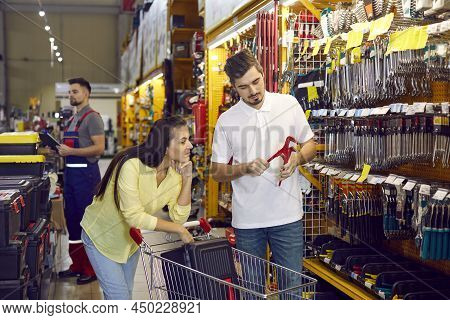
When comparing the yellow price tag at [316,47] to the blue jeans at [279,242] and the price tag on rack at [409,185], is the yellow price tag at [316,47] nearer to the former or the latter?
the price tag on rack at [409,185]

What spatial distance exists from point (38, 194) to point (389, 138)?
2.18 metres

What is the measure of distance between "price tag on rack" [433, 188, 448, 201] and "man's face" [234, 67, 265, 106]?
87 centimetres

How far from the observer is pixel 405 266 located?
3.24m

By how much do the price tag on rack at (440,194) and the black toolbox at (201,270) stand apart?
0.95m

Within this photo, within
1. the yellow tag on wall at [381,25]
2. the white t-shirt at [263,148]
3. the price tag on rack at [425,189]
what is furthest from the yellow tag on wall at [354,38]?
the price tag on rack at [425,189]

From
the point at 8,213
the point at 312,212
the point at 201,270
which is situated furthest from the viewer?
the point at 312,212

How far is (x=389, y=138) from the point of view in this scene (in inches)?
120

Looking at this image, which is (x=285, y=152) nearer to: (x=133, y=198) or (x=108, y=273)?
(x=133, y=198)

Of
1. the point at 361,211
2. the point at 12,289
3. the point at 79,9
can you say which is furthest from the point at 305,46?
the point at 79,9

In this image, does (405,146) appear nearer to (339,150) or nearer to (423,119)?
(423,119)

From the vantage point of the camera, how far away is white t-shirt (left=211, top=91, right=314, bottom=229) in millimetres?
2678

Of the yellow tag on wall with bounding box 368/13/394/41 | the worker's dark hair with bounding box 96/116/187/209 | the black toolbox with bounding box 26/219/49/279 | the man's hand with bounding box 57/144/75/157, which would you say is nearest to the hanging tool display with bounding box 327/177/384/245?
the yellow tag on wall with bounding box 368/13/394/41

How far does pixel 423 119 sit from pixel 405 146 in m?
0.19
